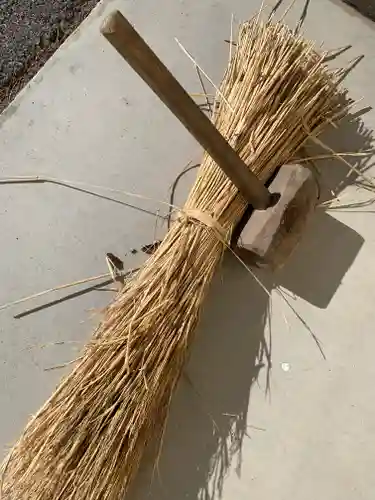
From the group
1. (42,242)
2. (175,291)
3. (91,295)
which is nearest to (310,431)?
(175,291)

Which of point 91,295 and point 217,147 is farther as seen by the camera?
point 91,295

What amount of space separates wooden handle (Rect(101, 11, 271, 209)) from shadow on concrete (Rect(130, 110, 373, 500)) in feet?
0.53

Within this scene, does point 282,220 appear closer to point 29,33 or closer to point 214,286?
point 214,286

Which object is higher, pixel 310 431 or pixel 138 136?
pixel 138 136

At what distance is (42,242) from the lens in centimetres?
129

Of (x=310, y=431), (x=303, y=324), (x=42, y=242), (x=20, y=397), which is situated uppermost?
(x=42, y=242)

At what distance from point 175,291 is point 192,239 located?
86 millimetres

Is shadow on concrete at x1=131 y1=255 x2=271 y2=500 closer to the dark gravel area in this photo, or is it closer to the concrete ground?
the concrete ground

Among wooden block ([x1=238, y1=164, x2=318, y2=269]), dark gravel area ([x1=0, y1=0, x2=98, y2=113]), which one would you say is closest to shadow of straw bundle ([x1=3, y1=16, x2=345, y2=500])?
wooden block ([x1=238, y1=164, x2=318, y2=269])

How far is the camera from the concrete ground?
1.19 m

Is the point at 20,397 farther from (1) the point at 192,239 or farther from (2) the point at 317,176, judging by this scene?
(2) the point at 317,176

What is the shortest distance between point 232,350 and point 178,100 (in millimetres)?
506

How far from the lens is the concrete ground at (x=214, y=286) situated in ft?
3.92

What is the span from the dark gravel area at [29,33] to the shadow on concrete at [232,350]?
23.7 inches
